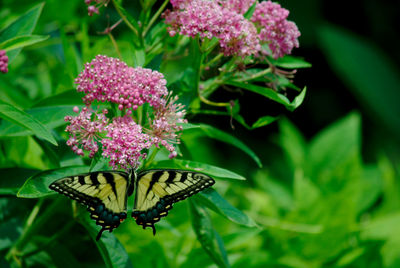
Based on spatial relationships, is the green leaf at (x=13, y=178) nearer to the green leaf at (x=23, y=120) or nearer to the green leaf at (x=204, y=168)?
the green leaf at (x=23, y=120)

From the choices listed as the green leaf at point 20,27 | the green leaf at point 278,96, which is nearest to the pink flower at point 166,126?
the green leaf at point 278,96

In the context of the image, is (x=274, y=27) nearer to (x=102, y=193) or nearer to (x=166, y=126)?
(x=166, y=126)

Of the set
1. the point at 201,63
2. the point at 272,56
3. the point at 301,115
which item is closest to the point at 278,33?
the point at 272,56

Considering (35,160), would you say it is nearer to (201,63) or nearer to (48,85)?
(48,85)

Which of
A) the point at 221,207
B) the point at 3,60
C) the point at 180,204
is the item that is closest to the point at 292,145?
the point at 180,204

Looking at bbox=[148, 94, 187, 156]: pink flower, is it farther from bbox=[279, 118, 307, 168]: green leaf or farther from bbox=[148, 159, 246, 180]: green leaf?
bbox=[279, 118, 307, 168]: green leaf

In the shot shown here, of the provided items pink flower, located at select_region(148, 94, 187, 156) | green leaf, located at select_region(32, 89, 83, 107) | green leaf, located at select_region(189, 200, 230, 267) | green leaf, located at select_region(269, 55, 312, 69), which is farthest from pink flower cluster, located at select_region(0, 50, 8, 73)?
green leaf, located at select_region(269, 55, 312, 69)

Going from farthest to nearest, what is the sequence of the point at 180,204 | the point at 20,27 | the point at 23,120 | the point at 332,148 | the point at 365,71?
the point at 365,71, the point at 332,148, the point at 180,204, the point at 20,27, the point at 23,120
